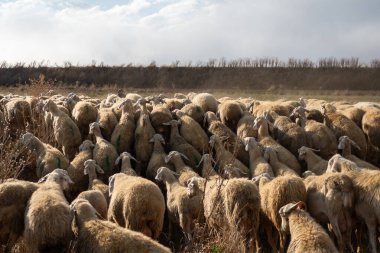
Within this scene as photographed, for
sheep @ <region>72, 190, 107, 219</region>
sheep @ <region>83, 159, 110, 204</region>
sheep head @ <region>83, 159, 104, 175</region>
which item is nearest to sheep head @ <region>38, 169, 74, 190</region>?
sheep @ <region>72, 190, 107, 219</region>

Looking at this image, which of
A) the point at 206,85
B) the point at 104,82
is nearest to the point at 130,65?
the point at 104,82

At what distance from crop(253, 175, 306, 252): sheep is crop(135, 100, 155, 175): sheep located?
3478 mm

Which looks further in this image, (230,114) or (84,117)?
(230,114)

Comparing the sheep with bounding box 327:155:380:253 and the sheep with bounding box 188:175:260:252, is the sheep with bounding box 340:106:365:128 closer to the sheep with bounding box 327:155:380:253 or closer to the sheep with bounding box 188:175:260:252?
the sheep with bounding box 327:155:380:253

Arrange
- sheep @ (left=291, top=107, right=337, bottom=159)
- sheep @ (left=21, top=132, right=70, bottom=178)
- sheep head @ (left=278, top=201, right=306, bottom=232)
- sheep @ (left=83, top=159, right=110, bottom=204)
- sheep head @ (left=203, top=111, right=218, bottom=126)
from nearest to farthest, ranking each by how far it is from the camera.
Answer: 1. sheep head @ (left=278, top=201, right=306, bottom=232)
2. sheep @ (left=83, top=159, right=110, bottom=204)
3. sheep @ (left=21, top=132, right=70, bottom=178)
4. sheep @ (left=291, top=107, right=337, bottom=159)
5. sheep head @ (left=203, top=111, right=218, bottom=126)

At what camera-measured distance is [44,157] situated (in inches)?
416

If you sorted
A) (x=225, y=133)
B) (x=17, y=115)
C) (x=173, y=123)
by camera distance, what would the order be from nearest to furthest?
(x=225, y=133)
(x=173, y=123)
(x=17, y=115)

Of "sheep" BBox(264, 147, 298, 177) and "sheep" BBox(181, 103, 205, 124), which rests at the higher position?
"sheep" BBox(181, 103, 205, 124)

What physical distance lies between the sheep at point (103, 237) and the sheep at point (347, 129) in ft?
22.7

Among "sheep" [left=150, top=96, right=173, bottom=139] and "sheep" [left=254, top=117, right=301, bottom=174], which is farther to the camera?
"sheep" [left=150, top=96, right=173, bottom=139]

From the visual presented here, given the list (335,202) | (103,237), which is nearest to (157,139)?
(335,202)

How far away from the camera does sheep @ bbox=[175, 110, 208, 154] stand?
1183 centimetres

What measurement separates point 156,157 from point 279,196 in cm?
354

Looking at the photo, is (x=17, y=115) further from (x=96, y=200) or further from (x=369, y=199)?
(x=369, y=199)
